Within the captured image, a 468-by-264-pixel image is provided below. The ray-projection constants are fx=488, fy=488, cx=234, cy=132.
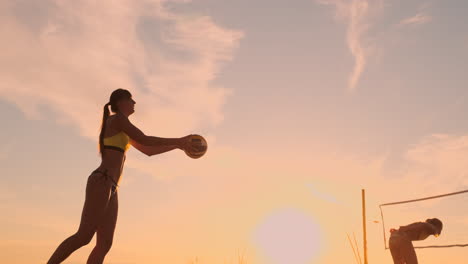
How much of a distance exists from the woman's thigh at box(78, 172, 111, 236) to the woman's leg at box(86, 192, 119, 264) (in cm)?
24

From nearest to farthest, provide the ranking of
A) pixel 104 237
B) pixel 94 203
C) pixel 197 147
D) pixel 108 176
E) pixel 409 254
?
1. pixel 94 203
2. pixel 108 176
3. pixel 104 237
4. pixel 197 147
5. pixel 409 254

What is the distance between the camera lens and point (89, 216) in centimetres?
477

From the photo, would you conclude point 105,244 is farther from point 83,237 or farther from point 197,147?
point 197,147

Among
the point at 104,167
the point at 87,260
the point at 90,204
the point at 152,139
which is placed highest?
the point at 152,139

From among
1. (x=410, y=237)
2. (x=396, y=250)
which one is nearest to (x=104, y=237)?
(x=396, y=250)

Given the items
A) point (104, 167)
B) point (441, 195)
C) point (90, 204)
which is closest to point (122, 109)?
point (104, 167)

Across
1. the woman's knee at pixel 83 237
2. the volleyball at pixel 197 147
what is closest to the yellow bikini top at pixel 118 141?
the volleyball at pixel 197 147

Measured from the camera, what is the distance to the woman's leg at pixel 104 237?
509 centimetres

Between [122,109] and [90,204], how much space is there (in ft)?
3.55

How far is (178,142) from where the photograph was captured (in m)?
5.54

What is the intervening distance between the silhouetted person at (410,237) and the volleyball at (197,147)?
13.4ft

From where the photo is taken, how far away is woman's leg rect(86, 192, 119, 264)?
201 inches

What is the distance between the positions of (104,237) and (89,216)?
0.45 m

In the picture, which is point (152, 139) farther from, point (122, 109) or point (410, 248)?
point (410, 248)
